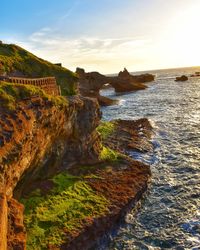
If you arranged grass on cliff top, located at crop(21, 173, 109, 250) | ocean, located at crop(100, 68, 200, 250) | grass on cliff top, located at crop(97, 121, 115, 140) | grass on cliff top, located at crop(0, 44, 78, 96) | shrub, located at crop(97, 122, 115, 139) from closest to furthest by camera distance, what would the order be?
1. grass on cliff top, located at crop(21, 173, 109, 250)
2. ocean, located at crop(100, 68, 200, 250)
3. grass on cliff top, located at crop(0, 44, 78, 96)
4. grass on cliff top, located at crop(97, 121, 115, 140)
5. shrub, located at crop(97, 122, 115, 139)

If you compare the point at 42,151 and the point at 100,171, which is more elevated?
the point at 42,151

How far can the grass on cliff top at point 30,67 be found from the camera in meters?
22.2

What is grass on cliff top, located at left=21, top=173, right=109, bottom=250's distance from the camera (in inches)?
598

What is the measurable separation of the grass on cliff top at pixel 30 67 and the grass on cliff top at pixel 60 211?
7553 mm

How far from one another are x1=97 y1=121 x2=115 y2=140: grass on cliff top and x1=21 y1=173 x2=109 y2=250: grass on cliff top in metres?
14.4

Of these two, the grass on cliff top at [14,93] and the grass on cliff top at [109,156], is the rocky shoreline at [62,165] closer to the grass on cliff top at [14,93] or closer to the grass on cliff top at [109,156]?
the grass on cliff top at [109,156]

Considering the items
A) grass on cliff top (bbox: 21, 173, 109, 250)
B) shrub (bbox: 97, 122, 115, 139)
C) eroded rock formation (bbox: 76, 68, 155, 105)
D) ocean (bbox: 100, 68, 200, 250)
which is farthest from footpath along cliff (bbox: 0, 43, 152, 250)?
eroded rock formation (bbox: 76, 68, 155, 105)

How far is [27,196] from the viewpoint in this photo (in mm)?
17297

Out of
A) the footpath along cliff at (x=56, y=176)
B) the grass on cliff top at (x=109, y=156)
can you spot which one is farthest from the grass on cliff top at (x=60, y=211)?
the grass on cliff top at (x=109, y=156)

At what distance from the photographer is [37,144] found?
55.8ft

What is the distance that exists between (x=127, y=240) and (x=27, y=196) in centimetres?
564

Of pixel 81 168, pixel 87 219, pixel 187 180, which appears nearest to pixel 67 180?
pixel 81 168

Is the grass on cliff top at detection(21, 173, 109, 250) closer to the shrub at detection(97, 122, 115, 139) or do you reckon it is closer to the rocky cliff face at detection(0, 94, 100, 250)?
the rocky cliff face at detection(0, 94, 100, 250)

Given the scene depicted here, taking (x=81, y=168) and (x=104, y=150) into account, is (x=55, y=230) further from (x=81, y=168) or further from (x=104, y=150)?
(x=104, y=150)
